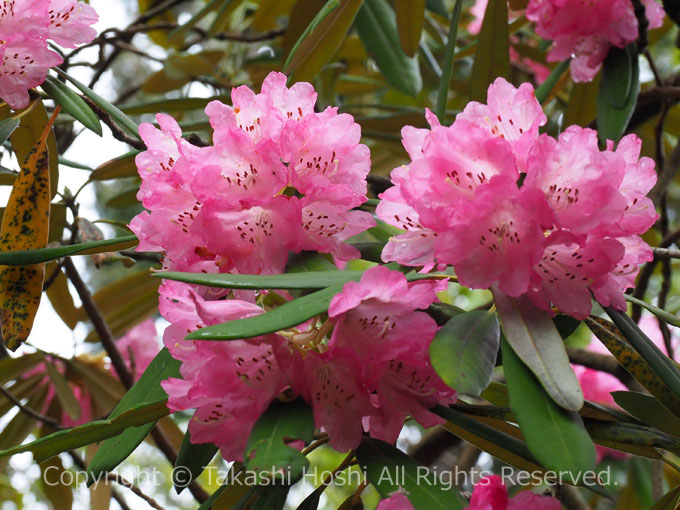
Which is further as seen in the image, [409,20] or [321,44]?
[409,20]

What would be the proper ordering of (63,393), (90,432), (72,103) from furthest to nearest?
(63,393)
(72,103)
(90,432)

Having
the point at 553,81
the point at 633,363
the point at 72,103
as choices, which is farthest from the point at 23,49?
the point at 553,81

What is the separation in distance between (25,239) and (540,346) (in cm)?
55

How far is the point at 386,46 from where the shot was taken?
150cm

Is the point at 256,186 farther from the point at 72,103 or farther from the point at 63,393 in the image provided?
the point at 63,393

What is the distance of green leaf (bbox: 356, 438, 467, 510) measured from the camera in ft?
1.91

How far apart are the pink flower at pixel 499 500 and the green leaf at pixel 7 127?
0.62 metres

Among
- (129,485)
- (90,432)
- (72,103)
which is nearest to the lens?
(90,432)

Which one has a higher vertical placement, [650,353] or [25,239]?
[25,239]

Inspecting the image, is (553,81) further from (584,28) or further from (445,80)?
(445,80)

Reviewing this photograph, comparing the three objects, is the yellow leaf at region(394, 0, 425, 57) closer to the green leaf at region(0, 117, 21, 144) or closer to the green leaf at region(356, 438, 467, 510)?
the green leaf at region(0, 117, 21, 144)

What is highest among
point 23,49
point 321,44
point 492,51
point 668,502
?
point 23,49

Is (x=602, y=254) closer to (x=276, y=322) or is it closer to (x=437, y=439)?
(x=276, y=322)

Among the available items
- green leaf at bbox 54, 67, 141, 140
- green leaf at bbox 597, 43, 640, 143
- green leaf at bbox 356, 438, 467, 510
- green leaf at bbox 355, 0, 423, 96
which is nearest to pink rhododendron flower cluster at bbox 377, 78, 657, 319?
green leaf at bbox 356, 438, 467, 510
